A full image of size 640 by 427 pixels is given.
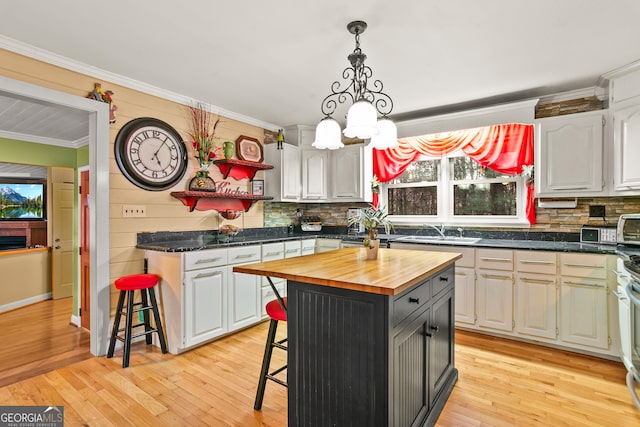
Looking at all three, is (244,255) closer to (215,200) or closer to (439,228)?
(215,200)

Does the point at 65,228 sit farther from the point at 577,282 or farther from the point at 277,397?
the point at 577,282

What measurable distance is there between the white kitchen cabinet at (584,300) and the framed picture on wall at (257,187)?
3.42m

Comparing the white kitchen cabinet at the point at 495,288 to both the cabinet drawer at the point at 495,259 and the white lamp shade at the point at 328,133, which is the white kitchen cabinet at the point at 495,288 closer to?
the cabinet drawer at the point at 495,259

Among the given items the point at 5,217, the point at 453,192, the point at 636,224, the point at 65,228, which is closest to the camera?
the point at 636,224

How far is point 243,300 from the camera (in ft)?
11.3

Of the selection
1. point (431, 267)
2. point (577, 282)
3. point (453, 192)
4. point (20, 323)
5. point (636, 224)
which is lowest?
point (20, 323)

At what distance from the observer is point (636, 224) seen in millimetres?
3018

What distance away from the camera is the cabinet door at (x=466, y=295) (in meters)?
3.38

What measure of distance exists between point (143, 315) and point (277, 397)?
163cm

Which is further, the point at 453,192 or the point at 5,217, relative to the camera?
the point at 5,217

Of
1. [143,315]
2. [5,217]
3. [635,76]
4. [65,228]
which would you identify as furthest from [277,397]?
[5,217]

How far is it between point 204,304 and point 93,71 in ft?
7.47

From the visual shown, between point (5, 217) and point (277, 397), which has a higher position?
point (5, 217)

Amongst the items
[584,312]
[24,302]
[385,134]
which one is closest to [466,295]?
[584,312]
